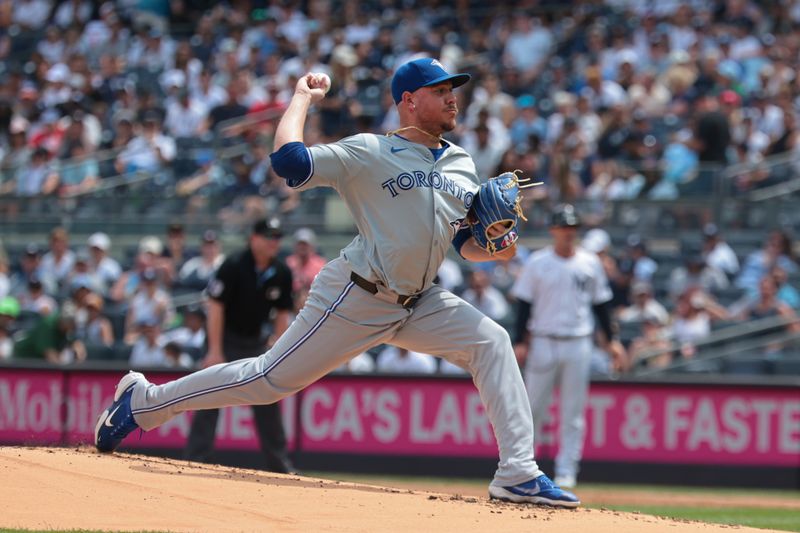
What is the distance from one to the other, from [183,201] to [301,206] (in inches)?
64.1

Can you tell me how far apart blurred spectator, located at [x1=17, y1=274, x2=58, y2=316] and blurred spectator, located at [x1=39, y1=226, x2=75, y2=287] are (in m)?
0.34

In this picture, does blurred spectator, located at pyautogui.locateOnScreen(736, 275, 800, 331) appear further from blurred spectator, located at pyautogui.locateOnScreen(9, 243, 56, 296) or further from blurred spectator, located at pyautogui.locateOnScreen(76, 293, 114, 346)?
blurred spectator, located at pyautogui.locateOnScreen(9, 243, 56, 296)

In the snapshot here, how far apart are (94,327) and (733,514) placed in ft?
24.6

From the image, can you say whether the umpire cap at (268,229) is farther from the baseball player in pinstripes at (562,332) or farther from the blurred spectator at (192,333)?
the blurred spectator at (192,333)

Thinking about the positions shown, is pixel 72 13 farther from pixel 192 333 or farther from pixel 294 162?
pixel 294 162

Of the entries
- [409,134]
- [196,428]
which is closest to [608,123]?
[196,428]

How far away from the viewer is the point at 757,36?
18.1m

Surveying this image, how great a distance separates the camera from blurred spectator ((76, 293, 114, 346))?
559 inches

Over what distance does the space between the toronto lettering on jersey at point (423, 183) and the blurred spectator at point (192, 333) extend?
24.0ft

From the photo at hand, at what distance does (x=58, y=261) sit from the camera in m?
15.8

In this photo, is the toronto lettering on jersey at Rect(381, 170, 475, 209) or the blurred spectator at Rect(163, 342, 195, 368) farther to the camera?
the blurred spectator at Rect(163, 342, 195, 368)

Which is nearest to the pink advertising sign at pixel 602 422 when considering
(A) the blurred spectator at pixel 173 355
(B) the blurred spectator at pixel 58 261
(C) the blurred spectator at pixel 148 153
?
(A) the blurred spectator at pixel 173 355

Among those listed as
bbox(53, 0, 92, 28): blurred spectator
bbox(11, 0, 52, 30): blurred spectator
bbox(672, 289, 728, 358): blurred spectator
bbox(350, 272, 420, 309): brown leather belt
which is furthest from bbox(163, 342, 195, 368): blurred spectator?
bbox(11, 0, 52, 30): blurred spectator

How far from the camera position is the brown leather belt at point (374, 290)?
6418 millimetres
